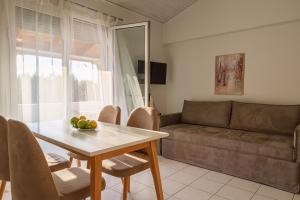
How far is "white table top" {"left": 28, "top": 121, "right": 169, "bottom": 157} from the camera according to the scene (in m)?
1.33

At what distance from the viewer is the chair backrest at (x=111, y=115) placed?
2.45 m

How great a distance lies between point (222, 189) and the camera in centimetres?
236

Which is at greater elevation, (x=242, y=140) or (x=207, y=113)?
(x=207, y=113)

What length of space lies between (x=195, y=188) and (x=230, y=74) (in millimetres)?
2123

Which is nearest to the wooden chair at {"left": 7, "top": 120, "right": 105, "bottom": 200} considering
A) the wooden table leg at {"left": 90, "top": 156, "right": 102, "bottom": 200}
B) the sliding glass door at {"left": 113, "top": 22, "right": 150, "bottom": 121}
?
the wooden table leg at {"left": 90, "top": 156, "right": 102, "bottom": 200}

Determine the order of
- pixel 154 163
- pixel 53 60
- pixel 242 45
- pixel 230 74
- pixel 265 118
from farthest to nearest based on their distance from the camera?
1. pixel 230 74
2. pixel 242 45
3. pixel 265 118
4. pixel 53 60
5. pixel 154 163

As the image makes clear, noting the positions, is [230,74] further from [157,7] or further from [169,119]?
[157,7]

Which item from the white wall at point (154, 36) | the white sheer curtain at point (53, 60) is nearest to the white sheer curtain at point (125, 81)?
the white sheer curtain at point (53, 60)

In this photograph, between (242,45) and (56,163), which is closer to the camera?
(56,163)

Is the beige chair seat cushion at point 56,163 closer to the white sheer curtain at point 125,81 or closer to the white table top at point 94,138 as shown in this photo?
the white table top at point 94,138

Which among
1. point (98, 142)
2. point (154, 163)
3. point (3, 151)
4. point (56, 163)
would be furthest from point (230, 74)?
point (3, 151)

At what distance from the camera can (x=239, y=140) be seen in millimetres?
2656

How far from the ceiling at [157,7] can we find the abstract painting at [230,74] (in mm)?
1204

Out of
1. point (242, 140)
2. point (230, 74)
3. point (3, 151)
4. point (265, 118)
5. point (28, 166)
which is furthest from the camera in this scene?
point (230, 74)
